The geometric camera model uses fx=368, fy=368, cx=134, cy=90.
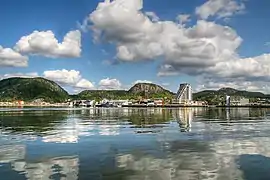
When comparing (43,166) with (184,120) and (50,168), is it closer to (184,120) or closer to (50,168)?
(50,168)

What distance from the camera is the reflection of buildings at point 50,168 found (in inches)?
774

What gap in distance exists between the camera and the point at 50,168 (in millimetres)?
21953

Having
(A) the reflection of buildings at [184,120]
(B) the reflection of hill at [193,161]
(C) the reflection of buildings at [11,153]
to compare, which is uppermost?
(A) the reflection of buildings at [184,120]

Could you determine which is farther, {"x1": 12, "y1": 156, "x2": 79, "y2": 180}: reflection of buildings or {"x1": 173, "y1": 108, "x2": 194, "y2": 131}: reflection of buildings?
{"x1": 173, "y1": 108, "x2": 194, "y2": 131}: reflection of buildings

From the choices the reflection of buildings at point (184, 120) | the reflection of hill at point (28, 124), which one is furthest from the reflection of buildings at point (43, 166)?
the reflection of buildings at point (184, 120)

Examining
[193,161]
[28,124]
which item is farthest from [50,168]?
[28,124]

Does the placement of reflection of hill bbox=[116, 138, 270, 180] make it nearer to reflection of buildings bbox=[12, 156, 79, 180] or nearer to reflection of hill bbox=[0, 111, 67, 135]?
reflection of buildings bbox=[12, 156, 79, 180]

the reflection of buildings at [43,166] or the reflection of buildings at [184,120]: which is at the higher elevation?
the reflection of buildings at [184,120]

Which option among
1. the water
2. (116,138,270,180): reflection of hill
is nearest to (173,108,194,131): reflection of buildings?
the water

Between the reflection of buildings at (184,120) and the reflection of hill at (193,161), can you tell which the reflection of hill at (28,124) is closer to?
the reflection of buildings at (184,120)

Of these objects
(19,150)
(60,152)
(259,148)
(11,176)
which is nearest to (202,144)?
(259,148)

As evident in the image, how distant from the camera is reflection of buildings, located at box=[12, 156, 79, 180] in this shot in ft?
64.5

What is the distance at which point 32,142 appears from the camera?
35.5 meters

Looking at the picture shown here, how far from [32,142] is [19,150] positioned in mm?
5362
